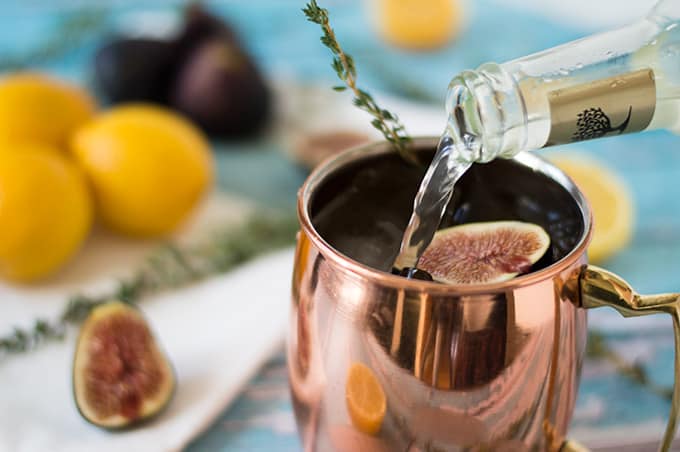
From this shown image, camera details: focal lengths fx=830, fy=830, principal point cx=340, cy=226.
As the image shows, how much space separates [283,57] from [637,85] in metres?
1.46

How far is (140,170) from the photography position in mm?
1422

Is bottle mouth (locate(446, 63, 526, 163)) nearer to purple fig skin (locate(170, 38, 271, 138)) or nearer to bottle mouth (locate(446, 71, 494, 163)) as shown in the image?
bottle mouth (locate(446, 71, 494, 163))

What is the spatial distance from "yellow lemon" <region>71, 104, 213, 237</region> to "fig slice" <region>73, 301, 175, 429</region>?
12.0 inches

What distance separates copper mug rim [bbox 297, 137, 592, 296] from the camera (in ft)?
2.42

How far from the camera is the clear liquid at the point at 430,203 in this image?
33.3 inches

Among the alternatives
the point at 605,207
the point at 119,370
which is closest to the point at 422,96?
A: the point at 605,207

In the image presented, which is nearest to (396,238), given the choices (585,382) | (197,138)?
(585,382)

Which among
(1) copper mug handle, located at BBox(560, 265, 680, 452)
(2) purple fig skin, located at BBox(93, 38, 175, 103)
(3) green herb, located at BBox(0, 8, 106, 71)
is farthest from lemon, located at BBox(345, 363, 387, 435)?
(3) green herb, located at BBox(0, 8, 106, 71)

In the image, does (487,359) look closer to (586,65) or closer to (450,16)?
(586,65)

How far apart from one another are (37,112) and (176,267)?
0.40 metres

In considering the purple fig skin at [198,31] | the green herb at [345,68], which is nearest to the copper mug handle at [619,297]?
the green herb at [345,68]

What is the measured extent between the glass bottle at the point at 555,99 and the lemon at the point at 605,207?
1.83 feet

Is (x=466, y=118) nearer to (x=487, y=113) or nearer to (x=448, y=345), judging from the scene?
(x=487, y=113)

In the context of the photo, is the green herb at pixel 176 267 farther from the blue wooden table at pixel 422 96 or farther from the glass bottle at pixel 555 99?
the glass bottle at pixel 555 99
